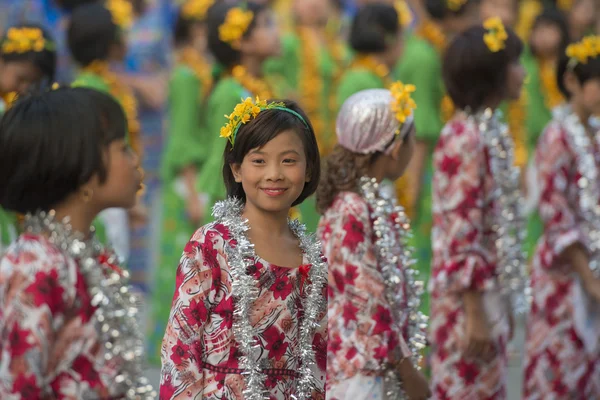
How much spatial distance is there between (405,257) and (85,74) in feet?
11.2

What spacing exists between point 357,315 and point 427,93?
13.0 ft

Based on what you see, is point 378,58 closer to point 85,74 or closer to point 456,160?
point 85,74

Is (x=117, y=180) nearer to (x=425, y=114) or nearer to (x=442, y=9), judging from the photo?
(x=425, y=114)

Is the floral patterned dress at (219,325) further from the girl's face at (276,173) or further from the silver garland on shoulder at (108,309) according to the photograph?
the silver garland on shoulder at (108,309)

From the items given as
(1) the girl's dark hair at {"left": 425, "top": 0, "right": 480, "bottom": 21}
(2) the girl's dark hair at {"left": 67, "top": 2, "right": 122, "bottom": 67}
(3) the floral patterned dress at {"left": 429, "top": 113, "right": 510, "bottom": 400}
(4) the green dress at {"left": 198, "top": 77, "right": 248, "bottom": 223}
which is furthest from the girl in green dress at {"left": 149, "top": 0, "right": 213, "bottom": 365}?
(3) the floral patterned dress at {"left": 429, "top": 113, "right": 510, "bottom": 400}

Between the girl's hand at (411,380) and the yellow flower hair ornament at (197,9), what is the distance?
492 cm

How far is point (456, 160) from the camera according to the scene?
202 inches

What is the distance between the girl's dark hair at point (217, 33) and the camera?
695 centimetres

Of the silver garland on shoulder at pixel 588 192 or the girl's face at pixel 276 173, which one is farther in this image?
the silver garland on shoulder at pixel 588 192

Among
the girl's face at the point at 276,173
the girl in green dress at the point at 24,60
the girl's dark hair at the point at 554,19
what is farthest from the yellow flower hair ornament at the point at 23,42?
the girl's dark hair at the point at 554,19

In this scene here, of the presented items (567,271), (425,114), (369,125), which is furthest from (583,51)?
(425,114)

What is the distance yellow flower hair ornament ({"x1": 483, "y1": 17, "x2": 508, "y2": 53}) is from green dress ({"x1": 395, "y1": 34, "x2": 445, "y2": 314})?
2207 mm

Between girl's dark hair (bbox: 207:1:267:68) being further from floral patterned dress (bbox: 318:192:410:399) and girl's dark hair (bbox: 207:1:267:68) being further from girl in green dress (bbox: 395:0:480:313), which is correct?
floral patterned dress (bbox: 318:192:410:399)

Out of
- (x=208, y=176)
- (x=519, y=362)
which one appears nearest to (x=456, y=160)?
(x=208, y=176)
